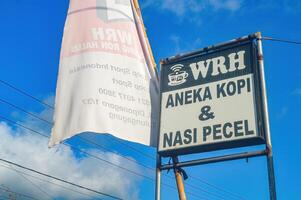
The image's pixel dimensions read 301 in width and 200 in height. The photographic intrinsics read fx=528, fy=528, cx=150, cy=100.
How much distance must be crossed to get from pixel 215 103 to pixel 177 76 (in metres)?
1.04

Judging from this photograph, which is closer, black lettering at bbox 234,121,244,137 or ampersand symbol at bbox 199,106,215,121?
black lettering at bbox 234,121,244,137

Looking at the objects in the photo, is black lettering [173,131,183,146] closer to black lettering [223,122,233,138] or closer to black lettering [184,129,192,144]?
black lettering [184,129,192,144]

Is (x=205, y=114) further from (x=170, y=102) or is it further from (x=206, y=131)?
(x=170, y=102)

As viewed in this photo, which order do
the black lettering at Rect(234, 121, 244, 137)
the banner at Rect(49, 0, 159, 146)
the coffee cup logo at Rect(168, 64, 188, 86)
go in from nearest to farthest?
the black lettering at Rect(234, 121, 244, 137) → the banner at Rect(49, 0, 159, 146) → the coffee cup logo at Rect(168, 64, 188, 86)

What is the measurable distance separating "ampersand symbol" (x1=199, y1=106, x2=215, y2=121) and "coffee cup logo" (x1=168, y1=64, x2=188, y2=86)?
75 cm

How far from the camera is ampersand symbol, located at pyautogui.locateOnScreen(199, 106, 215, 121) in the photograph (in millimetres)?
8781

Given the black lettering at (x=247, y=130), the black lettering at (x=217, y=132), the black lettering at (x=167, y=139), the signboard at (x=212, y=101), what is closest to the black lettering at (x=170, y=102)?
the signboard at (x=212, y=101)

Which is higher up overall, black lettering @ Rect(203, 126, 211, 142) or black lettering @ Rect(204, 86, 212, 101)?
black lettering @ Rect(204, 86, 212, 101)

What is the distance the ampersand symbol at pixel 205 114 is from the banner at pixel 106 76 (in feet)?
3.53

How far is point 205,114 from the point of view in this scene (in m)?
8.84

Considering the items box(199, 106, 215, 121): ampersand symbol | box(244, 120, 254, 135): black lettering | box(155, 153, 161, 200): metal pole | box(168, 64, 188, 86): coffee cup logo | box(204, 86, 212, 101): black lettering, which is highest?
box(168, 64, 188, 86): coffee cup logo

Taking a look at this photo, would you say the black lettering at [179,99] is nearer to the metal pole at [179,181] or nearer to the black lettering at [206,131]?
the black lettering at [206,131]

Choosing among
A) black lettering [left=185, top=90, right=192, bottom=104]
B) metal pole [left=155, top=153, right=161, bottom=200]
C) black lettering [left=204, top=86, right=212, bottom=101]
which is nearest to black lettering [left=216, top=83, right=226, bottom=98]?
black lettering [left=204, top=86, right=212, bottom=101]

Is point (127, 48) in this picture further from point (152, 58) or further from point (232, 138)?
point (232, 138)
